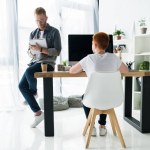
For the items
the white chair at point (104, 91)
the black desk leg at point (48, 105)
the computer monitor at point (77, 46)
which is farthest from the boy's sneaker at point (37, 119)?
the white chair at point (104, 91)

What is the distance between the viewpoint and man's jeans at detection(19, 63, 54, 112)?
2869mm

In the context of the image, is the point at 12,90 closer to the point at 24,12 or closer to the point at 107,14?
the point at 24,12

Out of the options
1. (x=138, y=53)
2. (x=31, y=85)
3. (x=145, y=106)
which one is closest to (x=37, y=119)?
(x=31, y=85)

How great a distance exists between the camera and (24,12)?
13.9ft

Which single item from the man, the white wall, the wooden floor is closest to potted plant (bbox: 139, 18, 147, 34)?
the white wall

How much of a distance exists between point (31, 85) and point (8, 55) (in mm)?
1190

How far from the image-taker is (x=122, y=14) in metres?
4.68

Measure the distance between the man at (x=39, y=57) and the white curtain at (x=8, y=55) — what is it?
99cm

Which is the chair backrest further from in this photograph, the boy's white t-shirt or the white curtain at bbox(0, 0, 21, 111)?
the white curtain at bbox(0, 0, 21, 111)

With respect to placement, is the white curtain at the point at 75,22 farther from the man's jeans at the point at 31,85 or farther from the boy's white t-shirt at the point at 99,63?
the boy's white t-shirt at the point at 99,63

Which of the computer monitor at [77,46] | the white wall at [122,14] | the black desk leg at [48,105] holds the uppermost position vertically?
the white wall at [122,14]

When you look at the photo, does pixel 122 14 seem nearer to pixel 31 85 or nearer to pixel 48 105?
pixel 31 85

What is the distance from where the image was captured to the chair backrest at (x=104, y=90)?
215 cm

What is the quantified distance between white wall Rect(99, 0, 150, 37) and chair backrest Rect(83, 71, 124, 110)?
2290mm
